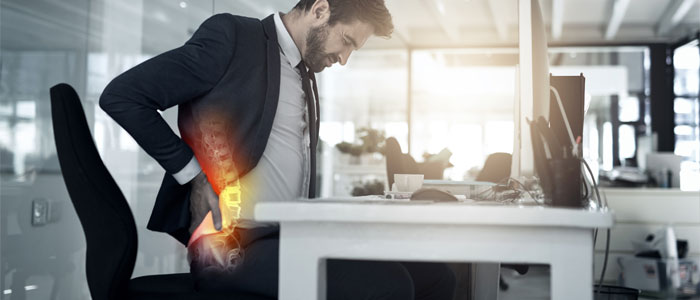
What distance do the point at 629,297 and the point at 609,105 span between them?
10065 millimetres

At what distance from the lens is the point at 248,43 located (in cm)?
157

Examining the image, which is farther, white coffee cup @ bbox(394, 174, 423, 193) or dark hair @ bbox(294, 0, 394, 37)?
white coffee cup @ bbox(394, 174, 423, 193)

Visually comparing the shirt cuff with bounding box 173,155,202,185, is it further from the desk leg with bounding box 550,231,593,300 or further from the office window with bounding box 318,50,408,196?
the office window with bounding box 318,50,408,196

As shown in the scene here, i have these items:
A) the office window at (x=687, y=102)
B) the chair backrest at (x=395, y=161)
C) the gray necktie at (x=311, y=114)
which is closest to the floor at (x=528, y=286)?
the chair backrest at (x=395, y=161)

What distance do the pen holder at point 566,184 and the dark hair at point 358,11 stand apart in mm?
777

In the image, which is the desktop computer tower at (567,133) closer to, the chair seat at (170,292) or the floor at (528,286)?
the chair seat at (170,292)

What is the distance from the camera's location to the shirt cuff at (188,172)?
4.58 feet

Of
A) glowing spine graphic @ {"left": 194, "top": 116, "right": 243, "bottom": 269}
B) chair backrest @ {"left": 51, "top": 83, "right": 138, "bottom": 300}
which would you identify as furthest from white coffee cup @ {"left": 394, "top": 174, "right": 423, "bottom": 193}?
chair backrest @ {"left": 51, "top": 83, "right": 138, "bottom": 300}

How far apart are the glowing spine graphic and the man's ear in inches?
17.2

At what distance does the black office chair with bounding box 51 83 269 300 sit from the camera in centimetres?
118

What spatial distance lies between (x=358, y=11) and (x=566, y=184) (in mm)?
812

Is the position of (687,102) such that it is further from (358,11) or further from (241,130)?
(241,130)

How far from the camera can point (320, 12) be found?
5.65 ft

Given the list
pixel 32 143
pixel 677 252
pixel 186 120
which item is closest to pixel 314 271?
pixel 186 120
